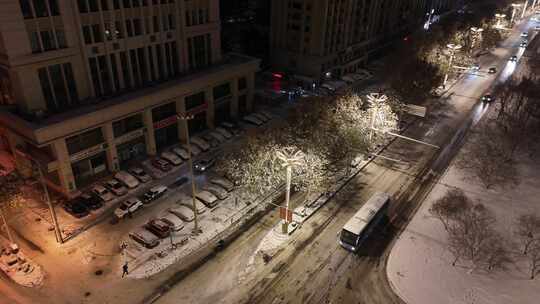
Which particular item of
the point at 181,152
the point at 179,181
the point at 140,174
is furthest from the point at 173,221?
the point at 181,152

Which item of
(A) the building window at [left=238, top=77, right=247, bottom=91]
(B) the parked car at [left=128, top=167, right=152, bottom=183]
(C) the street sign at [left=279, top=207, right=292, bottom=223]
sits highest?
(A) the building window at [left=238, top=77, right=247, bottom=91]

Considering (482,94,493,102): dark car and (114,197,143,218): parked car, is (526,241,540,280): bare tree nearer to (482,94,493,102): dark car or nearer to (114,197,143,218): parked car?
(114,197,143,218): parked car

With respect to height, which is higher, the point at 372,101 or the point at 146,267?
the point at 372,101

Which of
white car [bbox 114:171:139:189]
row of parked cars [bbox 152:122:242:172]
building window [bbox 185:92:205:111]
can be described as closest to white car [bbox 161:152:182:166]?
row of parked cars [bbox 152:122:242:172]

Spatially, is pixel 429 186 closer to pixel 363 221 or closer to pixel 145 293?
pixel 363 221

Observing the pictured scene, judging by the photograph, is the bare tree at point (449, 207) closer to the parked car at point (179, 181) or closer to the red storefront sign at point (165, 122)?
the parked car at point (179, 181)

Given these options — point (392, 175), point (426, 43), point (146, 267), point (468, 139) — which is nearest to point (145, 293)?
point (146, 267)
